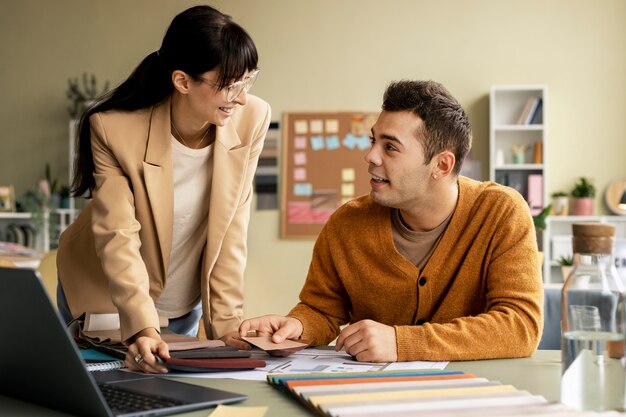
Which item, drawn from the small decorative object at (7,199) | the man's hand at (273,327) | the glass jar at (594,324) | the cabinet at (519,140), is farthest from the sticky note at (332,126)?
the glass jar at (594,324)

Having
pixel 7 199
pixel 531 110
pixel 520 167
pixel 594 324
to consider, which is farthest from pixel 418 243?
pixel 7 199

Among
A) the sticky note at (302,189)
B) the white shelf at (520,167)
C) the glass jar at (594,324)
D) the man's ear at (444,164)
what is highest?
the white shelf at (520,167)

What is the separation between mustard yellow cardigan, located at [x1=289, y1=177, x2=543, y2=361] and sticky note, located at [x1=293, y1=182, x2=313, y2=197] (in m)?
3.85

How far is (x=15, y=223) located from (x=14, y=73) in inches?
46.6

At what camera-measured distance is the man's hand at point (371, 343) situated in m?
1.48

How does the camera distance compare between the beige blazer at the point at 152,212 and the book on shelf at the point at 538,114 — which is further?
the book on shelf at the point at 538,114

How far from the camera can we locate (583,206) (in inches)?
217

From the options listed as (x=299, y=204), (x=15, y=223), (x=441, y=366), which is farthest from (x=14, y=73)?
(x=441, y=366)

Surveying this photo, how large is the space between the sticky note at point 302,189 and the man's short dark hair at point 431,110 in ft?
12.9

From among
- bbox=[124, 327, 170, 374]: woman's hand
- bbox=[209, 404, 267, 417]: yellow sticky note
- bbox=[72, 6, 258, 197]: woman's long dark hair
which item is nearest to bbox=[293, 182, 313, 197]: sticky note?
bbox=[72, 6, 258, 197]: woman's long dark hair

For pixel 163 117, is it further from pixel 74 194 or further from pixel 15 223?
pixel 15 223

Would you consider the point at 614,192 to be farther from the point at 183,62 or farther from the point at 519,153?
the point at 183,62

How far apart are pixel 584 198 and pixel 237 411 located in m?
4.84

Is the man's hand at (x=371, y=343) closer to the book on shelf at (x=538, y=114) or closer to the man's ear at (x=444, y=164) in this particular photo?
the man's ear at (x=444, y=164)
